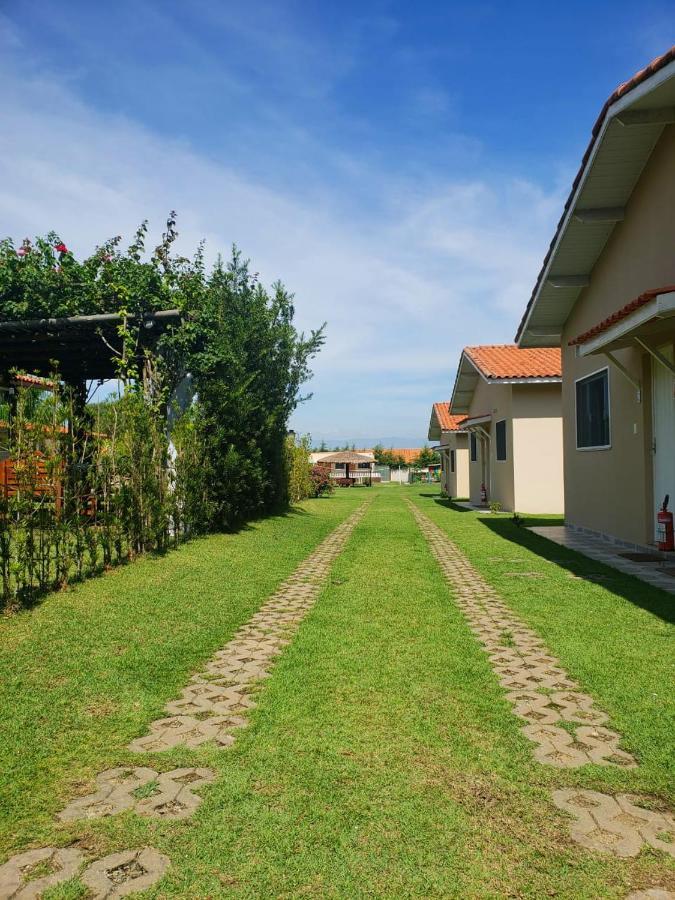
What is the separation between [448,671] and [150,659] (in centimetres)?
215

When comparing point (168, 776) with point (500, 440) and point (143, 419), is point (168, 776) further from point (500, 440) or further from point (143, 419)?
point (500, 440)

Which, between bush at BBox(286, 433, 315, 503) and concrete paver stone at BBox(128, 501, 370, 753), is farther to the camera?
bush at BBox(286, 433, 315, 503)

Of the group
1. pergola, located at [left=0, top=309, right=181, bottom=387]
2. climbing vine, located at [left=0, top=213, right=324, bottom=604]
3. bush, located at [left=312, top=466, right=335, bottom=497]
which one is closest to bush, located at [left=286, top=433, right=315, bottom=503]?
bush, located at [left=312, top=466, right=335, bottom=497]

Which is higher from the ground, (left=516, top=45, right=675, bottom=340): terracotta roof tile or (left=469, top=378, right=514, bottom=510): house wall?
(left=516, top=45, right=675, bottom=340): terracotta roof tile

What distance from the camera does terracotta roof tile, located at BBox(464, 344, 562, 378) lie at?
17234mm

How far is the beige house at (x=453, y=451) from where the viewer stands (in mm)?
28234

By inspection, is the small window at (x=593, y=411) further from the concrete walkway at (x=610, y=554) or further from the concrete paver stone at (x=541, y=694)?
the concrete paver stone at (x=541, y=694)

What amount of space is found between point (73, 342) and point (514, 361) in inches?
489

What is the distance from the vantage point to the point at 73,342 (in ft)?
38.5

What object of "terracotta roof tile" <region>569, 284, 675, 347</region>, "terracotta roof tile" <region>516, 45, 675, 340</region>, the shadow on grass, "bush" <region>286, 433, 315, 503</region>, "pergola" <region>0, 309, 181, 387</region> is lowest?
the shadow on grass

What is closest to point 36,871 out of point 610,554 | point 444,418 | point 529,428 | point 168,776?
point 168,776

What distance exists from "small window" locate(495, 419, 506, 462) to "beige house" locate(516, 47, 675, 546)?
6.22 metres

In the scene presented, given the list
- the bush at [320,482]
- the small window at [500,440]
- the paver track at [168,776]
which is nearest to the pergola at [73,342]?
the paver track at [168,776]

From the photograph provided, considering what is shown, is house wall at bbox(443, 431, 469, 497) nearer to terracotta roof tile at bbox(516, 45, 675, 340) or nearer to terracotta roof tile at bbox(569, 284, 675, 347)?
terracotta roof tile at bbox(516, 45, 675, 340)
